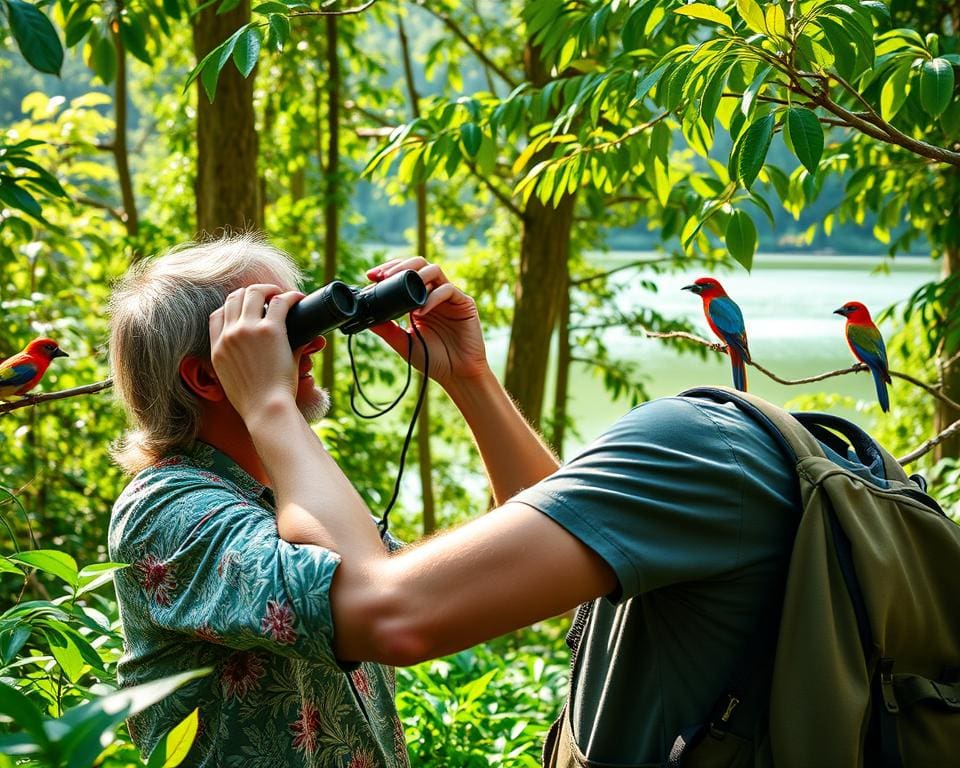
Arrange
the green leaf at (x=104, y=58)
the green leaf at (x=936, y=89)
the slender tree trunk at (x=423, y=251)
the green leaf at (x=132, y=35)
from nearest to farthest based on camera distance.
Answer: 1. the green leaf at (x=936, y=89)
2. the green leaf at (x=132, y=35)
3. the green leaf at (x=104, y=58)
4. the slender tree trunk at (x=423, y=251)

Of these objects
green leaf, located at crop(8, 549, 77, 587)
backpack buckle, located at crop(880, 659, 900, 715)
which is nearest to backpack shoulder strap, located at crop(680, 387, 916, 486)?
backpack buckle, located at crop(880, 659, 900, 715)

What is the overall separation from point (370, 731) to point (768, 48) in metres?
1.14

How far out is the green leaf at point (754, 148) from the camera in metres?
1.45

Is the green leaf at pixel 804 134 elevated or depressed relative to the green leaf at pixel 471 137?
depressed

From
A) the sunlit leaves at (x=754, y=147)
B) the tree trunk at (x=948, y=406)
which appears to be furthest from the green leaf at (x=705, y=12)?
the tree trunk at (x=948, y=406)

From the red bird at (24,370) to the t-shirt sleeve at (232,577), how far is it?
1.94m

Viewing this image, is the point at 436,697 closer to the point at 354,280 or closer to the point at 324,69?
the point at 354,280

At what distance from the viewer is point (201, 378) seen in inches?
58.4

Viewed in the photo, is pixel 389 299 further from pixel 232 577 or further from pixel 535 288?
pixel 535 288

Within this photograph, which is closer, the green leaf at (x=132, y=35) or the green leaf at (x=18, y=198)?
the green leaf at (x=18, y=198)

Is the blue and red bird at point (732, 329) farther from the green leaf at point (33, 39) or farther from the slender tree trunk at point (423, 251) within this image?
the slender tree trunk at point (423, 251)

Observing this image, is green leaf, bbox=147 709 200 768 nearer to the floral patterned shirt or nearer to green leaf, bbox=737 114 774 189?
the floral patterned shirt

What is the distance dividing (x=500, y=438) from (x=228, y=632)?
2.10ft

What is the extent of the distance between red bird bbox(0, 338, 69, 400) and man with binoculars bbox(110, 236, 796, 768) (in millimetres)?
1631
